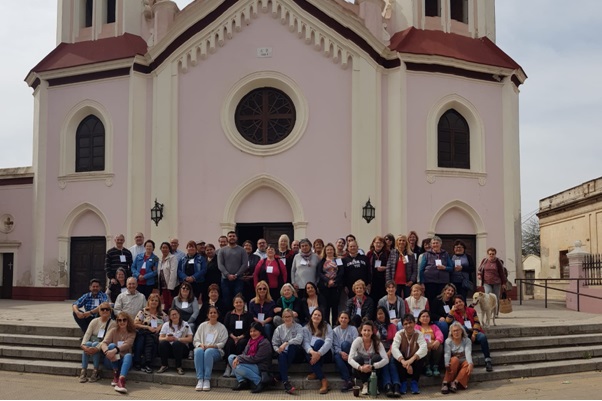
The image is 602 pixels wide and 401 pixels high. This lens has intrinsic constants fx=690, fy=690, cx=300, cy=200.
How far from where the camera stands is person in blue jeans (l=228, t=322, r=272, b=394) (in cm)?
1038

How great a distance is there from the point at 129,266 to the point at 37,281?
9584 mm

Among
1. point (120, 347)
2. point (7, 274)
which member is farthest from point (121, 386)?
point (7, 274)

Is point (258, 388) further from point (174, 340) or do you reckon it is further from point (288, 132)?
point (288, 132)

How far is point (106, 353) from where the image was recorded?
35.3ft

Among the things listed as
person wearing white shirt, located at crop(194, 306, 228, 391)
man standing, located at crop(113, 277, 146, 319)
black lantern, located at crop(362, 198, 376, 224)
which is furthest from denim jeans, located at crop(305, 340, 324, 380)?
black lantern, located at crop(362, 198, 376, 224)

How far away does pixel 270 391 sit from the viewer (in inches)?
410

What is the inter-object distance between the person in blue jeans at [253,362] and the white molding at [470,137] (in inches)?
406

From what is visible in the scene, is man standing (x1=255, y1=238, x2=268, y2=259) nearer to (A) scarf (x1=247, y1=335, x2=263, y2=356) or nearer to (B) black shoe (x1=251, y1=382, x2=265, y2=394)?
(A) scarf (x1=247, y1=335, x2=263, y2=356)

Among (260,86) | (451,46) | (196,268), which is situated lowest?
(196,268)

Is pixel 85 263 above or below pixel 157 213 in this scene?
below

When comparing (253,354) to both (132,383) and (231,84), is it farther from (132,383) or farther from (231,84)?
(231,84)

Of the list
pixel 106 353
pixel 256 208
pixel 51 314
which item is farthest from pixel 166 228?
pixel 106 353

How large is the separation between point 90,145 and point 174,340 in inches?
465

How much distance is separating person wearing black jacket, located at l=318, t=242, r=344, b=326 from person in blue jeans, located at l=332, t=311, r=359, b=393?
84 cm
